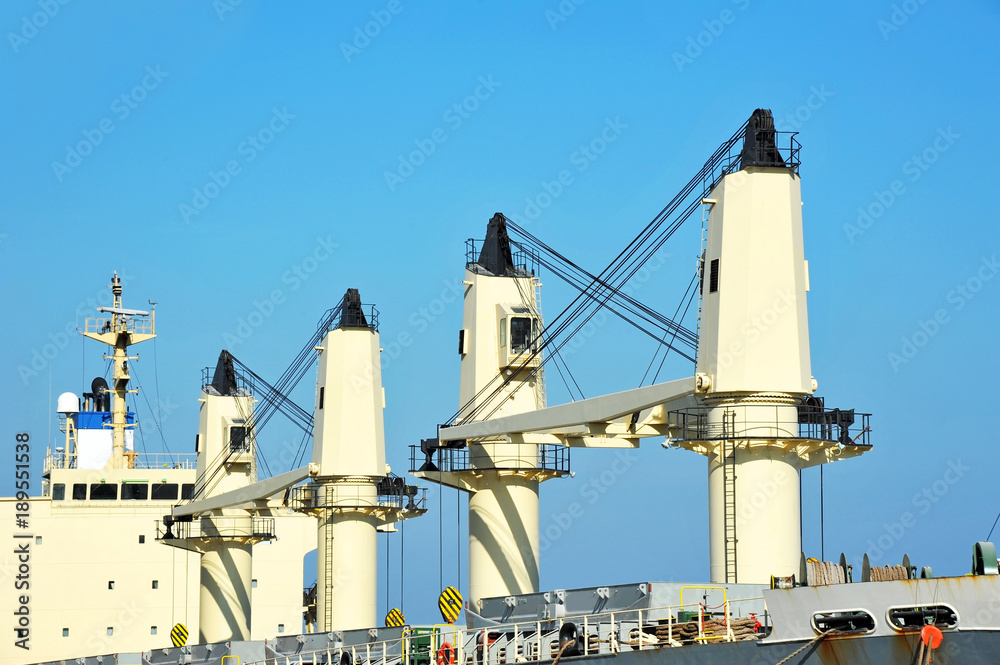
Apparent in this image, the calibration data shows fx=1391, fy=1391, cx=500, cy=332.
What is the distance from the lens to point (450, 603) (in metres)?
37.1

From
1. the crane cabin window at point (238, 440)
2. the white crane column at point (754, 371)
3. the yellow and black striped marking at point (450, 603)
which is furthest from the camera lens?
the crane cabin window at point (238, 440)

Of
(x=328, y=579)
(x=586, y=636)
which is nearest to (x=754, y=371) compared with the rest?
(x=586, y=636)

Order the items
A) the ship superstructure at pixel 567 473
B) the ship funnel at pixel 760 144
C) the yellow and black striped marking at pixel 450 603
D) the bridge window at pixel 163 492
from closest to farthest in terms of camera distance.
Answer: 1. the ship superstructure at pixel 567 473
2. the ship funnel at pixel 760 144
3. the yellow and black striped marking at pixel 450 603
4. the bridge window at pixel 163 492

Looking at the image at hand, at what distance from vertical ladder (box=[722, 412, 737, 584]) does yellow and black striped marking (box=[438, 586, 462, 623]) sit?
9.78 meters

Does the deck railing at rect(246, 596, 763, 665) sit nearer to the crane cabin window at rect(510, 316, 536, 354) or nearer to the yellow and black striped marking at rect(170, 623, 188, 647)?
the crane cabin window at rect(510, 316, 536, 354)

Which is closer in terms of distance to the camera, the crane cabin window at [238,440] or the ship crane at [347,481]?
the ship crane at [347,481]

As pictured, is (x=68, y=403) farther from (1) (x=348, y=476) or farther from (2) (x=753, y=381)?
(2) (x=753, y=381)

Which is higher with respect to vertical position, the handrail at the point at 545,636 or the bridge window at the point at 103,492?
the bridge window at the point at 103,492

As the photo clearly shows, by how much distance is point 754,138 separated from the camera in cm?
3062

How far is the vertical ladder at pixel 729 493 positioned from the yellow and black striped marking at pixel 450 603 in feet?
32.1

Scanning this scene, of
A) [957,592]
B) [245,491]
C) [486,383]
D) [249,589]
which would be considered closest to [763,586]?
[957,592]

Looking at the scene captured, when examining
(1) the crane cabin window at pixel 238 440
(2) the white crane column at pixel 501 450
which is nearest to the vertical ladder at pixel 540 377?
(2) the white crane column at pixel 501 450

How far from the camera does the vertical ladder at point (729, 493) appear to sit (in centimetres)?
2945

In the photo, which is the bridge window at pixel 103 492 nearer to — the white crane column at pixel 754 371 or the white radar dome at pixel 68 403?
the white radar dome at pixel 68 403
